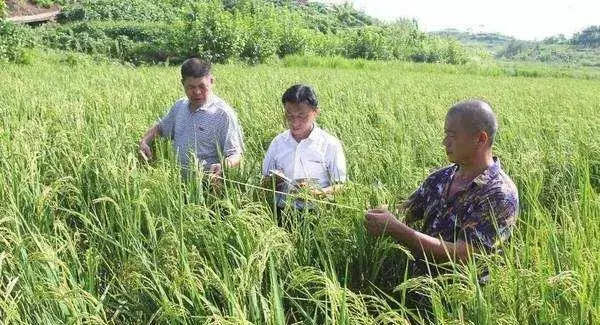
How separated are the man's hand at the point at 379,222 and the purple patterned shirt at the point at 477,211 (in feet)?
0.59

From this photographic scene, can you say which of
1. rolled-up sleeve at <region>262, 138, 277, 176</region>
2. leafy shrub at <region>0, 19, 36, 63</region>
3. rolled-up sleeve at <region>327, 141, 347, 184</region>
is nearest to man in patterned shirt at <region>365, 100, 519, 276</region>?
rolled-up sleeve at <region>327, 141, 347, 184</region>

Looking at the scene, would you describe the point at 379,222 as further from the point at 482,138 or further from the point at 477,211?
the point at 482,138

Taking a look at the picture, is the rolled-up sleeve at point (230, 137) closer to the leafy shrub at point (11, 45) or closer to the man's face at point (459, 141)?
the man's face at point (459, 141)

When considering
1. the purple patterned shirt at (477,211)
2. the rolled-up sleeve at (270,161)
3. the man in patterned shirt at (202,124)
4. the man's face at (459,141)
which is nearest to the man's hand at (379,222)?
the purple patterned shirt at (477,211)

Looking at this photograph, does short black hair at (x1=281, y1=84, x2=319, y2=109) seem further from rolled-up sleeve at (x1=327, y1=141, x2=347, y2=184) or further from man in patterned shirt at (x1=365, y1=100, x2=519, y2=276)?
man in patterned shirt at (x1=365, y1=100, x2=519, y2=276)

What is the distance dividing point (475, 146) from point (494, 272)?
53 centimetres

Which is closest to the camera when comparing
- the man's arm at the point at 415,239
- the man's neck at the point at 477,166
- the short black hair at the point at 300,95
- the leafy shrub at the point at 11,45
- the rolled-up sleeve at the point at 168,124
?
the man's arm at the point at 415,239

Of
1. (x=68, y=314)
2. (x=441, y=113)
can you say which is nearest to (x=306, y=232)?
(x=68, y=314)

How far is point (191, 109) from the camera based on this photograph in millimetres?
3766

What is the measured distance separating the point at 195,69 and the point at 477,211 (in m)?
2.08

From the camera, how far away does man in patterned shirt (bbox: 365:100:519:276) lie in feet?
6.56

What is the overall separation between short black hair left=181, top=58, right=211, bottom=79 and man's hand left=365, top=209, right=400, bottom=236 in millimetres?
1859

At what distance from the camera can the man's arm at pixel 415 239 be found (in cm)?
199

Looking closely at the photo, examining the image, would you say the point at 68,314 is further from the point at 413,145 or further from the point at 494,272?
the point at 413,145
